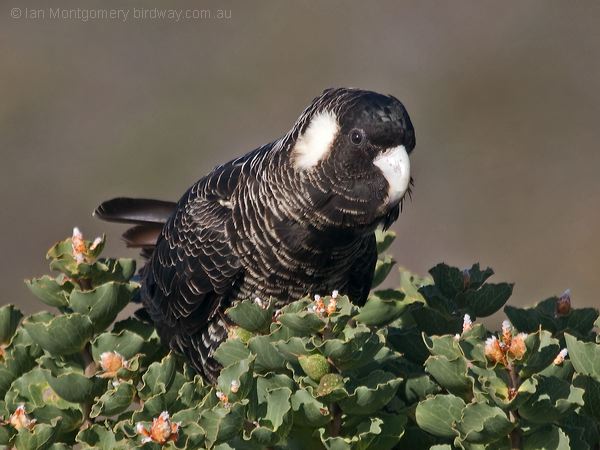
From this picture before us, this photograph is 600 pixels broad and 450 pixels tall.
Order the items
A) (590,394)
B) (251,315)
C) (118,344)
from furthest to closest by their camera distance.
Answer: (118,344) → (251,315) → (590,394)

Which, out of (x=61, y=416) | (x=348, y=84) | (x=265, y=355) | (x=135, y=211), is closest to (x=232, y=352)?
(x=265, y=355)

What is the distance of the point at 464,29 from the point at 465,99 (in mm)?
954

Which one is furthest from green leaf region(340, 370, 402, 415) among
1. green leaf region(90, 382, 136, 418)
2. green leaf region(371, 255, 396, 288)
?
green leaf region(371, 255, 396, 288)

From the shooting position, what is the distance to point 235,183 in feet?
14.3

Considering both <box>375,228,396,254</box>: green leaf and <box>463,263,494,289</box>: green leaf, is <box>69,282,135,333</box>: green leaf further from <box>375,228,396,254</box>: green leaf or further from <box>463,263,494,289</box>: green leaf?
<box>375,228,396,254</box>: green leaf

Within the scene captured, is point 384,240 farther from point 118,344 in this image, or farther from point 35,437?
point 35,437

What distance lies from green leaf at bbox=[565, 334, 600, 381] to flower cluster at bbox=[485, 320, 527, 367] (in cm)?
39

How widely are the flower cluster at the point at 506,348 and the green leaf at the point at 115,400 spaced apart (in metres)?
1.05

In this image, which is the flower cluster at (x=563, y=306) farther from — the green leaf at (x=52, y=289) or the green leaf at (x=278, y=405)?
the green leaf at (x=52, y=289)

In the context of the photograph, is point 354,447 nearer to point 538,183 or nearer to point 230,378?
point 230,378

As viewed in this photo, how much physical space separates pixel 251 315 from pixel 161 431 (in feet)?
2.03

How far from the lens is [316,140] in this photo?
384cm

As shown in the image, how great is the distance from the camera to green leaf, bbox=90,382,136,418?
117 inches

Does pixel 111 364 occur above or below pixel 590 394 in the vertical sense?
below
